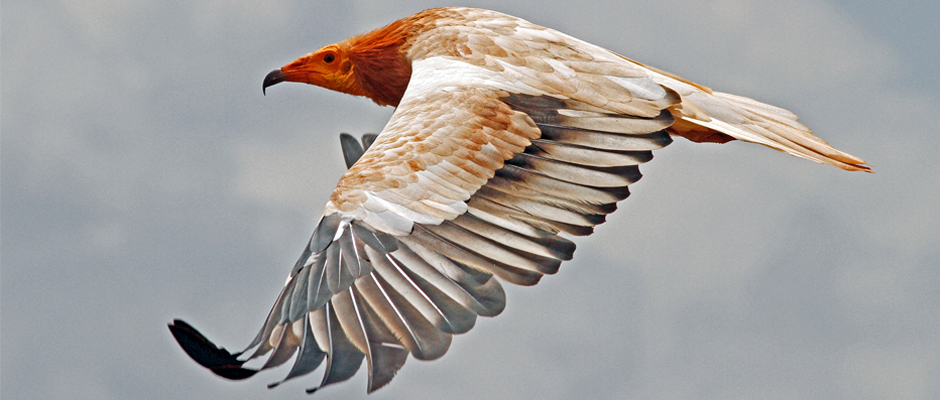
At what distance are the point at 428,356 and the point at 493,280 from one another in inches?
26.4

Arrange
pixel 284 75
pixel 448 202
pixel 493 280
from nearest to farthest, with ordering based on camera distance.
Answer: pixel 493 280
pixel 448 202
pixel 284 75

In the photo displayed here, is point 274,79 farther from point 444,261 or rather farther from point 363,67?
point 444,261

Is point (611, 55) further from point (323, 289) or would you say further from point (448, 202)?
point (323, 289)

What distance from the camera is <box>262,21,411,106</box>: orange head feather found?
25.6 ft

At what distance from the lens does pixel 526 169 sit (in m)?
5.91

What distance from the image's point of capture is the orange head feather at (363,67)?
25.6ft

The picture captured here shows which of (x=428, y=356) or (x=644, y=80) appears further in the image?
(x=644, y=80)

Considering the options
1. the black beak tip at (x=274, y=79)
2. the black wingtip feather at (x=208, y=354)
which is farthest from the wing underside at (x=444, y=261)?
the black beak tip at (x=274, y=79)

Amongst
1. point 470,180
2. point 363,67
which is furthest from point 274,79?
point 470,180

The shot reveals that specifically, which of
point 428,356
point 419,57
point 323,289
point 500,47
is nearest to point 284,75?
point 419,57

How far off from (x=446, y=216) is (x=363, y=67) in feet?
10.3

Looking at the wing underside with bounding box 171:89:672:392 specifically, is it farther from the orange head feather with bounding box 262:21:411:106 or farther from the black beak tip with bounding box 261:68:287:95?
the black beak tip with bounding box 261:68:287:95

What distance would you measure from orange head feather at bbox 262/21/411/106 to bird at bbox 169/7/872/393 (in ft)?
0.48

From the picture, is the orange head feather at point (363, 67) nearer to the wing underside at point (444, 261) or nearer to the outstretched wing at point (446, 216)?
the outstretched wing at point (446, 216)
